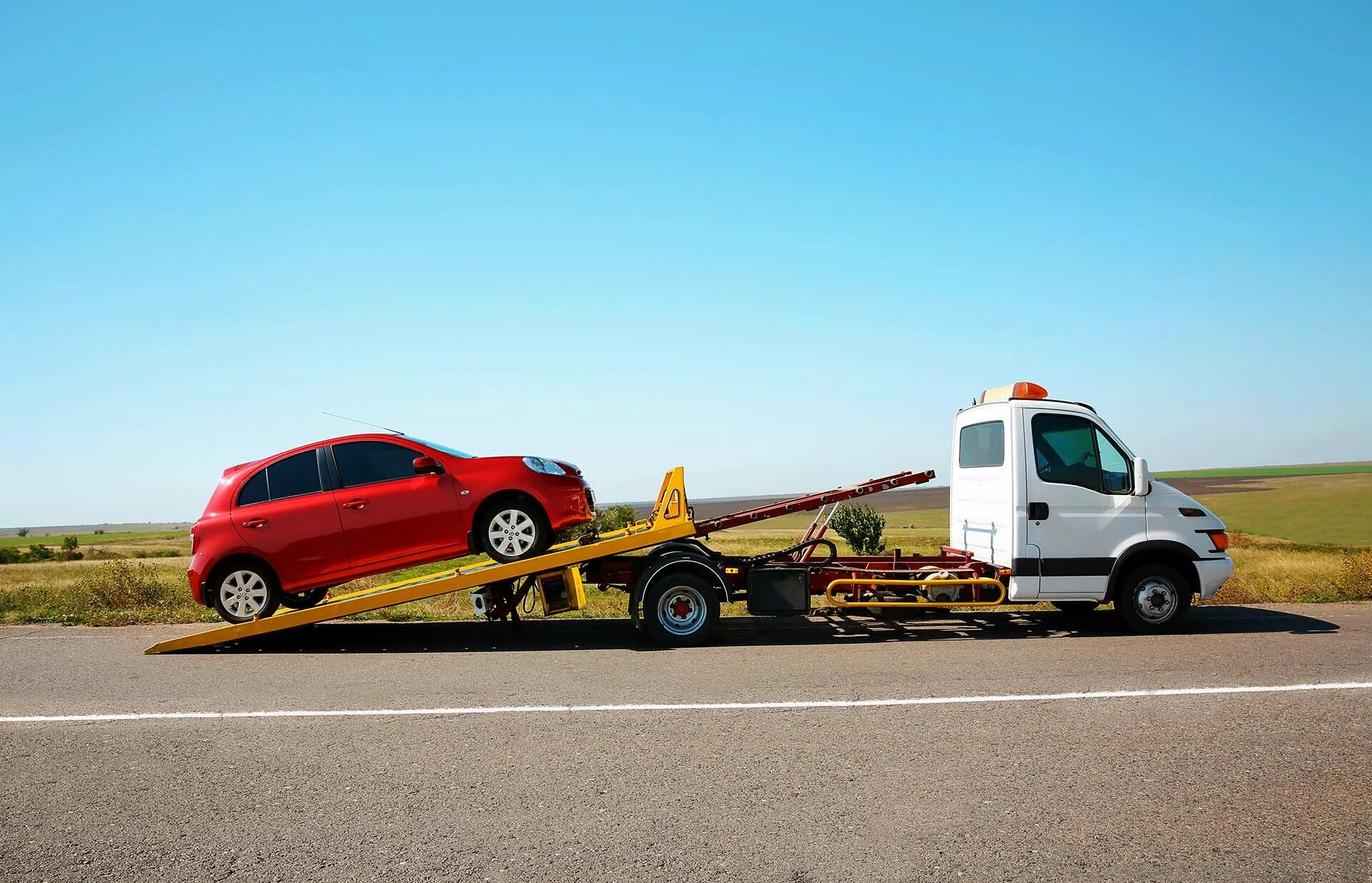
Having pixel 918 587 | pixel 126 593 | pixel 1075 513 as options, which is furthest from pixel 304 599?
pixel 1075 513

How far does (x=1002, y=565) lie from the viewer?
10234 millimetres

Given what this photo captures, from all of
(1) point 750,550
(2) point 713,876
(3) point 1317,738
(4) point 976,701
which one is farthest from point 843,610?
(1) point 750,550

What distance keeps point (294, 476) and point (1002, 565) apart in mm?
7638

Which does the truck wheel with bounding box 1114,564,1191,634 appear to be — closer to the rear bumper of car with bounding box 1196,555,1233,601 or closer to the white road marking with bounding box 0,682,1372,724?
the rear bumper of car with bounding box 1196,555,1233,601

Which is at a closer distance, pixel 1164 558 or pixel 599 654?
pixel 599 654

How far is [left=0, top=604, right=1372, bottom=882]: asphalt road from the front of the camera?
4.21 m

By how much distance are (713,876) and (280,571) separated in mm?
7559

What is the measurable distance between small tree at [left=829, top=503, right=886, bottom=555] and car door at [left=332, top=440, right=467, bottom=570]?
28.5 meters

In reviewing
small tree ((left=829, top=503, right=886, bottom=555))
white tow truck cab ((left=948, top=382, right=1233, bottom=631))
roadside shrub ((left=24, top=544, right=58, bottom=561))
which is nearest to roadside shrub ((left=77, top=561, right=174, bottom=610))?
white tow truck cab ((left=948, top=382, right=1233, bottom=631))

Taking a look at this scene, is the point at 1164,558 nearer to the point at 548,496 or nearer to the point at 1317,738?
the point at 1317,738

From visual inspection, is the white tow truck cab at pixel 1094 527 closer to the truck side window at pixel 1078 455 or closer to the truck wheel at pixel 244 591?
the truck side window at pixel 1078 455

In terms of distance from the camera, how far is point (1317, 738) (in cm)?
585

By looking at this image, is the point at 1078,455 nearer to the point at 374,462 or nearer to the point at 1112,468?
the point at 1112,468

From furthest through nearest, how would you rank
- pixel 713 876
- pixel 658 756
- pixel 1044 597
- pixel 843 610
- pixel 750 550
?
1. pixel 750 550
2. pixel 843 610
3. pixel 1044 597
4. pixel 658 756
5. pixel 713 876
